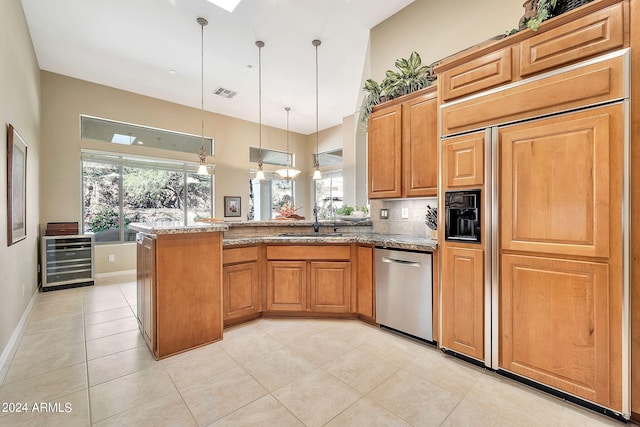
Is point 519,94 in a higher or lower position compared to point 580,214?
higher

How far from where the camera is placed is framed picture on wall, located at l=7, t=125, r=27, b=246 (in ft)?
8.18

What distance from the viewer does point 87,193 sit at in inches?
205

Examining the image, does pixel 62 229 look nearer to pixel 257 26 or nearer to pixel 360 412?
pixel 257 26

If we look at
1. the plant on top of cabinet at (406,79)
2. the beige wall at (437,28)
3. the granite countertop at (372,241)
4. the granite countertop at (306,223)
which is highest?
the beige wall at (437,28)

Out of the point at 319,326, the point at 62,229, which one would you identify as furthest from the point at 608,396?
the point at 62,229

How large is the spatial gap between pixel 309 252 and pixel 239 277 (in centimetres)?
77

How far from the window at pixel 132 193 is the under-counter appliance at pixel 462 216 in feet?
16.1

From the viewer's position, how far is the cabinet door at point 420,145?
2.59 m

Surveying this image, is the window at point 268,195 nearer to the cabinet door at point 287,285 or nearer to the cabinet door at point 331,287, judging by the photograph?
the cabinet door at point 287,285

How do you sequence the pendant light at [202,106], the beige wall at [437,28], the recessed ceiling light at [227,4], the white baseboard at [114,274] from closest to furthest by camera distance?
1. the beige wall at [437,28]
2. the recessed ceiling light at [227,4]
3. the pendant light at [202,106]
4. the white baseboard at [114,274]

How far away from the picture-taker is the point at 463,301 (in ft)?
6.99

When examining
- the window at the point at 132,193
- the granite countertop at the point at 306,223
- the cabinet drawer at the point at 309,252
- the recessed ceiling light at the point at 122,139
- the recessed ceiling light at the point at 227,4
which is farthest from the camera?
the recessed ceiling light at the point at 122,139

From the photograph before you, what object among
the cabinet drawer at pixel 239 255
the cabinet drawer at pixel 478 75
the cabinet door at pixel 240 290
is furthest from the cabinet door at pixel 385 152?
the cabinet door at pixel 240 290

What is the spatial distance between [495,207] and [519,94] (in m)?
0.77
